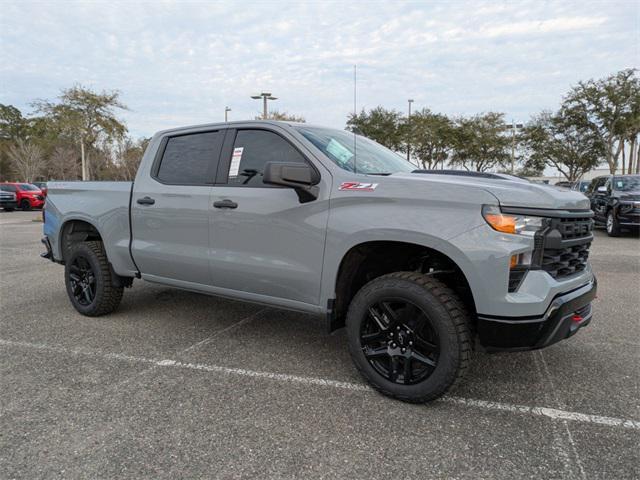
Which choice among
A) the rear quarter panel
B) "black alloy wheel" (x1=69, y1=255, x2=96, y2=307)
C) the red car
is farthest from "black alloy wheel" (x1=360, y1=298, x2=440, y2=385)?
the red car

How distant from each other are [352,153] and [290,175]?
0.76 metres

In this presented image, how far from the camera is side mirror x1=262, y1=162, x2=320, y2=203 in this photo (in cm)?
301

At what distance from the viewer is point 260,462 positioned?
2.36 m

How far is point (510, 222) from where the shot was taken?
2.64 m

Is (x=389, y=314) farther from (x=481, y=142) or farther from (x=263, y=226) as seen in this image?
(x=481, y=142)

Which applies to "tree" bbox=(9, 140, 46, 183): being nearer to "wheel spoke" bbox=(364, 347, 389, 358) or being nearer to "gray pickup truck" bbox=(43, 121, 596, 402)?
"gray pickup truck" bbox=(43, 121, 596, 402)

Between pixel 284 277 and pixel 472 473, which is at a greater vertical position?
pixel 284 277

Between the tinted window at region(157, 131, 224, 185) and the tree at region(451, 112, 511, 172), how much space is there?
1226 inches

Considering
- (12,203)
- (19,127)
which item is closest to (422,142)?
(12,203)

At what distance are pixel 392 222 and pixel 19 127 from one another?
73.2 meters

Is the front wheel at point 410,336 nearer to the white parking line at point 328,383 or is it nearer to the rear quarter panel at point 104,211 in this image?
the white parking line at point 328,383

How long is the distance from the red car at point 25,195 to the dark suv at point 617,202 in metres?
26.2

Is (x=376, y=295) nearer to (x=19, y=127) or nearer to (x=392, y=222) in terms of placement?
(x=392, y=222)

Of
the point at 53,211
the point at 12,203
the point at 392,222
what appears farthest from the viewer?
the point at 12,203
